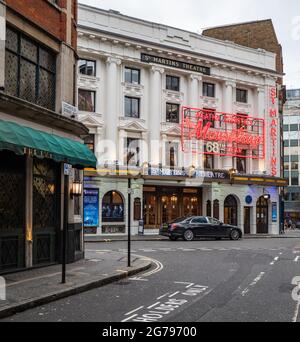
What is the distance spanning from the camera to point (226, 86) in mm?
37094

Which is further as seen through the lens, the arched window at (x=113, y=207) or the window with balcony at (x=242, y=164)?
the window with balcony at (x=242, y=164)

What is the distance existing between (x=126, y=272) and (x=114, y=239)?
15.6 meters

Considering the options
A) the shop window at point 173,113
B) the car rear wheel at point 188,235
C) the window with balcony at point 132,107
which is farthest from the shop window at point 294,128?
the car rear wheel at point 188,235

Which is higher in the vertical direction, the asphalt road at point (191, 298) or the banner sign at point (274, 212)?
the banner sign at point (274, 212)

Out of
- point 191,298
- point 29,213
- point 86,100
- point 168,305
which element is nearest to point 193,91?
point 86,100

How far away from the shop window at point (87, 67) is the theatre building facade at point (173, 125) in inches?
2.7

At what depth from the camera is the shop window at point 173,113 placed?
34.3 metres

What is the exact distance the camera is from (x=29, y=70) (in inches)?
521

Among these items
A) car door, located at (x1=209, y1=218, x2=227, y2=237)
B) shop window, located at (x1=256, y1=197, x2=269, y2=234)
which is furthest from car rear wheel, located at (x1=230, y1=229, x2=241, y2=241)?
shop window, located at (x1=256, y1=197, x2=269, y2=234)

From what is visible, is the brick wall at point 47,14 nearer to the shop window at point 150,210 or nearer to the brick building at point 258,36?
the shop window at point 150,210

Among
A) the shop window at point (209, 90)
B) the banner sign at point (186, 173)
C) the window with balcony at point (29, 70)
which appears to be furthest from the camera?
the shop window at point (209, 90)

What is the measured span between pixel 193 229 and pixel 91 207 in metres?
7.63

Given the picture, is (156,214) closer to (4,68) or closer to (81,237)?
(81,237)

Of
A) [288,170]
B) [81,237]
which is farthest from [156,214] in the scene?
[288,170]
